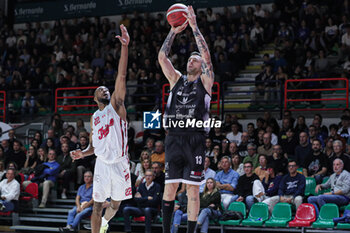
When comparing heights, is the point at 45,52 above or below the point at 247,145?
above

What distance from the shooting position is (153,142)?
A: 588 inches

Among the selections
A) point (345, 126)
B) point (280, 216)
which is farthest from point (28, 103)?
point (345, 126)

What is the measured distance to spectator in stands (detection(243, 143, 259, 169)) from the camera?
13.3 meters

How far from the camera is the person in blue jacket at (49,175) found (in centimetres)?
1452

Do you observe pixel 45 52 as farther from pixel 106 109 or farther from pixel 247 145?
pixel 106 109

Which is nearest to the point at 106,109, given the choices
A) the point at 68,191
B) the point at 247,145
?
the point at 247,145

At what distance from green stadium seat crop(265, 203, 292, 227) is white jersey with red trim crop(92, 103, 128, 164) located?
14.8ft

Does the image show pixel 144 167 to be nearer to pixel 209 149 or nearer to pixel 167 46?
pixel 209 149

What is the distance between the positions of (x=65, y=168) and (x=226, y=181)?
14.0ft

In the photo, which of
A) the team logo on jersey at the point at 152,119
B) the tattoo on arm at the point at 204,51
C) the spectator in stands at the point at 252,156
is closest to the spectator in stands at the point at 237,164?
the spectator in stands at the point at 252,156

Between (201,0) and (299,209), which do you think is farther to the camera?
(201,0)

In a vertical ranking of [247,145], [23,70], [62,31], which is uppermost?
[62,31]

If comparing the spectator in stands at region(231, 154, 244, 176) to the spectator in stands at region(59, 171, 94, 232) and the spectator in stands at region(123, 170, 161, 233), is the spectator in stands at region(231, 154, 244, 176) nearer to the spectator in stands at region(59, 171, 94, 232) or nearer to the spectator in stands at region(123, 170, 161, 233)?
the spectator in stands at region(123, 170, 161, 233)

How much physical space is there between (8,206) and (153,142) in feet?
12.5
